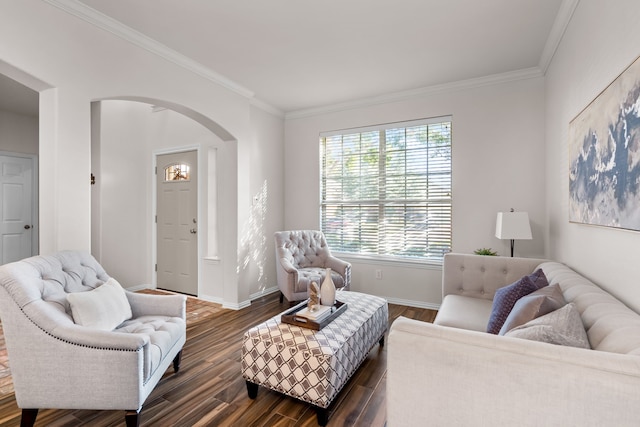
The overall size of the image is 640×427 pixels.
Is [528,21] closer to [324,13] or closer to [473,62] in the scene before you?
[473,62]

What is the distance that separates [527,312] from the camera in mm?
1421

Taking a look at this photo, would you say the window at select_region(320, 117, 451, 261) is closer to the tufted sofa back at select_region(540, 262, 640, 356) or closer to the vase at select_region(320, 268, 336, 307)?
the vase at select_region(320, 268, 336, 307)

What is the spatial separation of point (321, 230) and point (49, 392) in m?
3.38

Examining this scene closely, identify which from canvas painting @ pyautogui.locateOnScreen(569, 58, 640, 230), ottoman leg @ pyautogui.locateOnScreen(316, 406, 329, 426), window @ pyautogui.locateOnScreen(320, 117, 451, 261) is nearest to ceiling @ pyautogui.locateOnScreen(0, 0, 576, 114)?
window @ pyautogui.locateOnScreen(320, 117, 451, 261)

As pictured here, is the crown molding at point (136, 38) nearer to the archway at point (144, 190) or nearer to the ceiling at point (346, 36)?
the ceiling at point (346, 36)

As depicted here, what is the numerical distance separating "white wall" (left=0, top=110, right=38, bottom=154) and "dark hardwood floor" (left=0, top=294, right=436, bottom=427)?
4.26m

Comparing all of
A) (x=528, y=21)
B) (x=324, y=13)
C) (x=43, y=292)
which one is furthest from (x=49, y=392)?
(x=528, y=21)

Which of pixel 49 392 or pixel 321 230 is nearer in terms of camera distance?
pixel 49 392

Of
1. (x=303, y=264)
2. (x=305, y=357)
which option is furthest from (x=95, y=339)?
(x=303, y=264)

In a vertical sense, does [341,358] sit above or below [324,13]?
below

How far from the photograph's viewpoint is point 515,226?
295 centimetres

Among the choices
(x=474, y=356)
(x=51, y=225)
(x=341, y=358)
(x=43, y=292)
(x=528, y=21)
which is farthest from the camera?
(x=528, y=21)

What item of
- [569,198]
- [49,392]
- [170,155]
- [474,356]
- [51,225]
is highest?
[170,155]

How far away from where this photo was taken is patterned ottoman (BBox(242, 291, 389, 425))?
181 centimetres
